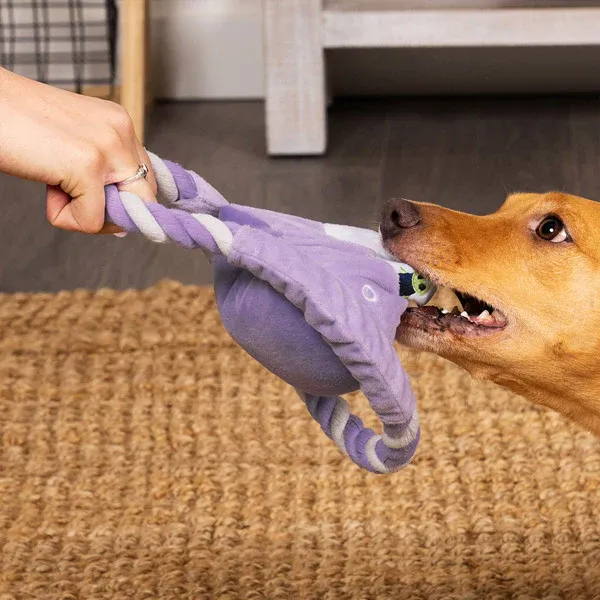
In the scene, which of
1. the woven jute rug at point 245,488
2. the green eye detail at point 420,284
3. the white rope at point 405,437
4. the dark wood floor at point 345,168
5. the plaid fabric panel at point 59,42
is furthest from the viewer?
the plaid fabric panel at point 59,42

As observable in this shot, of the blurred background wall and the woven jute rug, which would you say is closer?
the woven jute rug

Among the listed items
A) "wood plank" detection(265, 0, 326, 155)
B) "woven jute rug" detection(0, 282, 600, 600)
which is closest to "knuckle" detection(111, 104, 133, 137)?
"woven jute rug" detection(0, 282, 600, 600)

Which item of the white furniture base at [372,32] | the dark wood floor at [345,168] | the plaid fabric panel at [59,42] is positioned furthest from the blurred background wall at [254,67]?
the white furniture base at [372,32]

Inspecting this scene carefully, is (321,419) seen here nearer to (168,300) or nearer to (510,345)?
(510,345)

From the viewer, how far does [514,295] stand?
152 centimetres

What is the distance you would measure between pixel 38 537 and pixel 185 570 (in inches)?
10.7

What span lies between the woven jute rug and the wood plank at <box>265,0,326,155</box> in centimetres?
117

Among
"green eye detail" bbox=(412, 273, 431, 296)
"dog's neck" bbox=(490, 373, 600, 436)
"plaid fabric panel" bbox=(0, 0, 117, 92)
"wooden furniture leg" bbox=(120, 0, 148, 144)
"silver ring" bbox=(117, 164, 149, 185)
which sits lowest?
"plaid fabric panel" bbox=(0, 0, 117, 92)

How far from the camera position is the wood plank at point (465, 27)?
3354 millimetres

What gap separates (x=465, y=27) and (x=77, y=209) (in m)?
2.47

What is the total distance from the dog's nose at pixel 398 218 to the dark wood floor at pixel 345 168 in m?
1.29

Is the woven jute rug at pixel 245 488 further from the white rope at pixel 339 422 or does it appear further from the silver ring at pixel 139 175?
the silver ring at pixel 139 175

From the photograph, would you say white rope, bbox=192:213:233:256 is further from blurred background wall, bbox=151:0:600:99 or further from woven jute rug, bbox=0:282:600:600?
blurred background wall, bbox=151:0:600:99

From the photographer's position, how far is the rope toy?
117 cm
